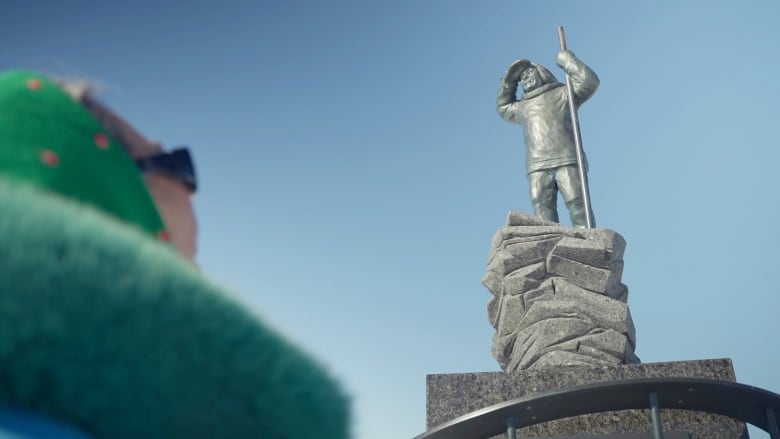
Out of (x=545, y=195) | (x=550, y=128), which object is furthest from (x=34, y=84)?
(x=550, y=128)

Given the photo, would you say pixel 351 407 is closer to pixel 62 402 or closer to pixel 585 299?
pixel 62 402

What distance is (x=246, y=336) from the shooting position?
51 cm

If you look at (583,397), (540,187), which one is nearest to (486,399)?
(583,397)

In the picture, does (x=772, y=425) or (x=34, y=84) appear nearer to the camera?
(x=34, y=84)

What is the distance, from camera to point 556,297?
16.2ft

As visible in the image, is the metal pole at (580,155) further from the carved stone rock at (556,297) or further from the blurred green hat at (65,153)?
the blurred green hat at (65,153)

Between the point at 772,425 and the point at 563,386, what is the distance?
103 cm

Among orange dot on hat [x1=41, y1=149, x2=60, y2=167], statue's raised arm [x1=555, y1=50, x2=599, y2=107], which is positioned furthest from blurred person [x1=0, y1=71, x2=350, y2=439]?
statue's raised arm [x1=555, y1=50, x2=599, y2=107]

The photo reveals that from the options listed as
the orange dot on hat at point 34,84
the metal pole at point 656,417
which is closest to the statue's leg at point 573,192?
the metal pole at point 656,417

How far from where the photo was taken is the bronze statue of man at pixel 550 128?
246 inches

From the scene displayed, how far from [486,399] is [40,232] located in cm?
352

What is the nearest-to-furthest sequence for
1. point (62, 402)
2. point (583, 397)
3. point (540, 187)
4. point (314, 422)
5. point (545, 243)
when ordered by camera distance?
point (62, 402) → point (314, 422) → point (583, 397) → point (545, 243) → point (540, 187)

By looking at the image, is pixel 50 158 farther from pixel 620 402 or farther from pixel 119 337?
pixel 620 402

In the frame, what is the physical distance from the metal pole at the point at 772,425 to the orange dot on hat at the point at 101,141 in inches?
111
